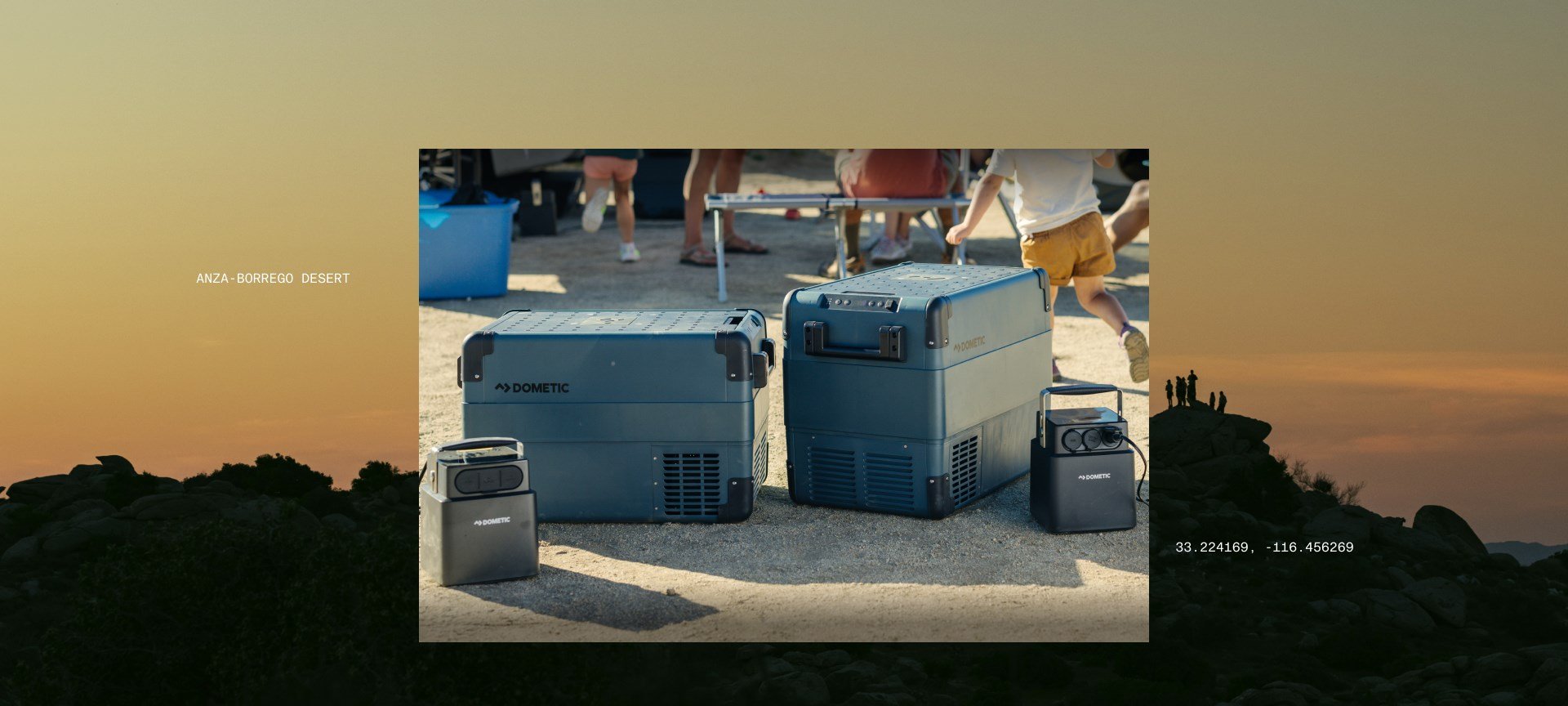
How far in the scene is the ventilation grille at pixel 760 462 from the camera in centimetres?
594

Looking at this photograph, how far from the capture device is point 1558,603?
26.0 ft

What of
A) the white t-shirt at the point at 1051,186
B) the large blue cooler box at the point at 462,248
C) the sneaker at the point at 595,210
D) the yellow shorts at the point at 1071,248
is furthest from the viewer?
the sneaker at the point at 595,210

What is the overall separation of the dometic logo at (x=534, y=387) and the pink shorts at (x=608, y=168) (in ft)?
17.2

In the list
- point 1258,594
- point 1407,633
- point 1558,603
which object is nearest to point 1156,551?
point 1258,594

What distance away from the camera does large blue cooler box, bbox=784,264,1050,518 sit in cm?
578

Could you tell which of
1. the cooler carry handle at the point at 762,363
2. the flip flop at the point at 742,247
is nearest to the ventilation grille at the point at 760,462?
the cooler carry handle at the point at 762,363

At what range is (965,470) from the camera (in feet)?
19.9

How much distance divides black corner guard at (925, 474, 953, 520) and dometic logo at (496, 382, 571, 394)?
1.38 meters

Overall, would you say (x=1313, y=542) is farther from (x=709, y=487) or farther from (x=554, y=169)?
(x=554, y=169)

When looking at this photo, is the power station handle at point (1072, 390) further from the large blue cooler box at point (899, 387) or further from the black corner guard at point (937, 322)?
the black corner guard at point (937, 322)

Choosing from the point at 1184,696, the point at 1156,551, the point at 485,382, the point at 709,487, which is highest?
the point at 485,382

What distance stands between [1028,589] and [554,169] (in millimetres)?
10544

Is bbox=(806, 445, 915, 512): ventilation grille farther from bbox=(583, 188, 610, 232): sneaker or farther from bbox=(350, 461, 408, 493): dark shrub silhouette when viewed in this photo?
bbox=(583, 188, 610, 232): sneaker

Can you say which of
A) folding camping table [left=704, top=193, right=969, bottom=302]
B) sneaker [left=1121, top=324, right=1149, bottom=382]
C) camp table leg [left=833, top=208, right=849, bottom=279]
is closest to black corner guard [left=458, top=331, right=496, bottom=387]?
sneaker [left=1121, top=324, right=1149, bottom=382]
